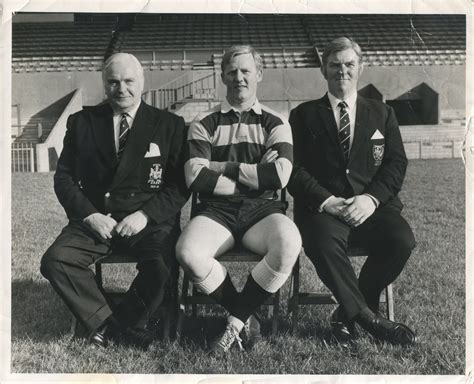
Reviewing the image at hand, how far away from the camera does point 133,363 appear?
2311 mm

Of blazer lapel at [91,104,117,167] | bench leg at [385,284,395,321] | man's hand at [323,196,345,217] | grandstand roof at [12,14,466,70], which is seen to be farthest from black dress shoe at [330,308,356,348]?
grandstand roof at [12,14,466,70]

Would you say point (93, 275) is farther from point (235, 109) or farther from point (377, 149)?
point (377, 149)

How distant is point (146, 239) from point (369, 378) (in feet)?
4.17

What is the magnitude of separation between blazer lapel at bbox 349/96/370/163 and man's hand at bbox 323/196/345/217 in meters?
0.25

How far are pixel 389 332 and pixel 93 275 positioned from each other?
1493 mm

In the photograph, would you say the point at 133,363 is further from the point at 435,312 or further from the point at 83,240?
the point at 435,312

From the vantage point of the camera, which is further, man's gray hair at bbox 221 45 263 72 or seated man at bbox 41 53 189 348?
man's gray hair at bbox 221 45 263 72

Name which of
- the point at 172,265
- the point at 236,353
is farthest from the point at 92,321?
the point at 236,353

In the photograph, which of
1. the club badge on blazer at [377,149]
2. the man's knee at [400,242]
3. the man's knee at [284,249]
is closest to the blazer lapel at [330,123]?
the club badge on blazer at [377,149]

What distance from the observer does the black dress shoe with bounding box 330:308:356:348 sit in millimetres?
2445

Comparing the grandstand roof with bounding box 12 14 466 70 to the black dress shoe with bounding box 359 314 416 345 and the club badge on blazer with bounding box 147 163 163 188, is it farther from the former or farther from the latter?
the black dress shoe with bounding box 359 314 416 345

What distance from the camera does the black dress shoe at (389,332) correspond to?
237 cm

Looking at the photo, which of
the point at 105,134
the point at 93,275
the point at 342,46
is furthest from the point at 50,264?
the point at 342,46

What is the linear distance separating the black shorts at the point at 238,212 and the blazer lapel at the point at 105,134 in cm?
57
